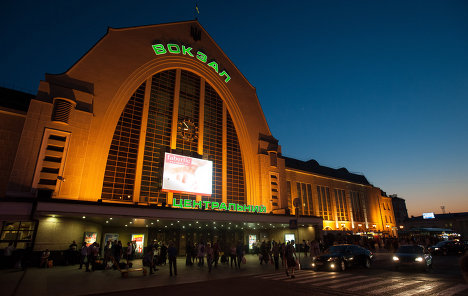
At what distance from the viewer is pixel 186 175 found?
26719mm

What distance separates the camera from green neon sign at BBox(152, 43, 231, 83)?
31953 mm

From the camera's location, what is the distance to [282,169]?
124ft

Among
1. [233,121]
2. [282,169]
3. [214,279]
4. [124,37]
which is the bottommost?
[214,279]

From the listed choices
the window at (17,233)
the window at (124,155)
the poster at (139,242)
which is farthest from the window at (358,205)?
the window at (17,233)

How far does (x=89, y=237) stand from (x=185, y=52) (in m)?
24.5

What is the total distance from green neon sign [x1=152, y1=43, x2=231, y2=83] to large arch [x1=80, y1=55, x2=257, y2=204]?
60cm

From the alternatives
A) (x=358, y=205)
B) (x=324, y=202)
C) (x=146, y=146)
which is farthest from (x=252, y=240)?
(x=358, y=205)

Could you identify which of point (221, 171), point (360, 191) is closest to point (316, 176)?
point (360, 191)

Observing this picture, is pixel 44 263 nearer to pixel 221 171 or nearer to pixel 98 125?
pixel 98 125

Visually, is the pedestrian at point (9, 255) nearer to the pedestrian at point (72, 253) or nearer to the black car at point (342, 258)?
the pedestrian at point (72, 253)

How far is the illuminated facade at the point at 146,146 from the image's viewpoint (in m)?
20.7

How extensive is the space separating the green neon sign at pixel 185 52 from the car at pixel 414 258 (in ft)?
96.1

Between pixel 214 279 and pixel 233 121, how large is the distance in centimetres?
2564

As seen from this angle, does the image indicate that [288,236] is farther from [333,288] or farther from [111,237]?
[333,288]
